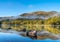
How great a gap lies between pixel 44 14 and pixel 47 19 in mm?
113

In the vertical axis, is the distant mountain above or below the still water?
above

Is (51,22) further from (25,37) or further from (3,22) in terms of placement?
(3,22)

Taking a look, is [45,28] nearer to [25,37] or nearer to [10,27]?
[25,37]

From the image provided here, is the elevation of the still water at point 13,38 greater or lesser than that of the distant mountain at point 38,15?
lesser

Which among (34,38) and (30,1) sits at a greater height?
(30,1)

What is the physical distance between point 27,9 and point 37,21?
30cm

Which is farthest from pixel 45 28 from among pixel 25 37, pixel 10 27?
pixel 10 27

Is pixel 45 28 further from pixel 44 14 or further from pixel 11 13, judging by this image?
pixel 11 13

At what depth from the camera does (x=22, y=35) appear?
339 cm

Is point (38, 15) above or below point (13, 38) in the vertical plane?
above

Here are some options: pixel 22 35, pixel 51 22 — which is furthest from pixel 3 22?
pixel 51 22

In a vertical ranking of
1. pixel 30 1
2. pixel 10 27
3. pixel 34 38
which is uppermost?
pixel 30 1

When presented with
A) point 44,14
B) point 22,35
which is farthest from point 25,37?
point 44,14

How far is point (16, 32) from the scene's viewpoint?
3.39 m
